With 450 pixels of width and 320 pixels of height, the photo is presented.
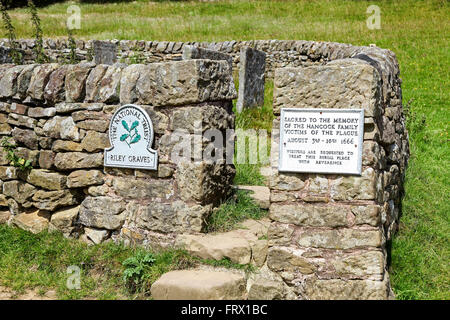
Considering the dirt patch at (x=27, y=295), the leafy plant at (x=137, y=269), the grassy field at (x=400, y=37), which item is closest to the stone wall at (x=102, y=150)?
the leafy plant at (x=137, y=269)

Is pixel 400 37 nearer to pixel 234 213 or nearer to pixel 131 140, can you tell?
pixel 234 213

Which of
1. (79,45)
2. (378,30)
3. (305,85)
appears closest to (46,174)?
(305,85)

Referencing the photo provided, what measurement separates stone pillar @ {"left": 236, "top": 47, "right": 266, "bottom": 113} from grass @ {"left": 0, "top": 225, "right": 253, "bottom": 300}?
518 cm

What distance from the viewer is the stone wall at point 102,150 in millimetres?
4531

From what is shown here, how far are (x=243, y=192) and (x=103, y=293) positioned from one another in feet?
6.44

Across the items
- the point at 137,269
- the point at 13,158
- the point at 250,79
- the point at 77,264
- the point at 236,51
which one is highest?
the point at 236,51

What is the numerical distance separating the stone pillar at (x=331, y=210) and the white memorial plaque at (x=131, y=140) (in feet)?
4.40

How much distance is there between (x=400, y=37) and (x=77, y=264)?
44.7 feet

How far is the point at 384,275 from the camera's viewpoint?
12.8ft

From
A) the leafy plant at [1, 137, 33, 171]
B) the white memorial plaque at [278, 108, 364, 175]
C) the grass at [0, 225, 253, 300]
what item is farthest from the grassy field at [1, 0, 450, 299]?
the leafy plant at [1, 137, 33, 171]

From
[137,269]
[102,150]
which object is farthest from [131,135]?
[137,269]

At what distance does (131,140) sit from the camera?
4750 millimetres

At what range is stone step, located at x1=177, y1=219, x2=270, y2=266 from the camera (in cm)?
426
